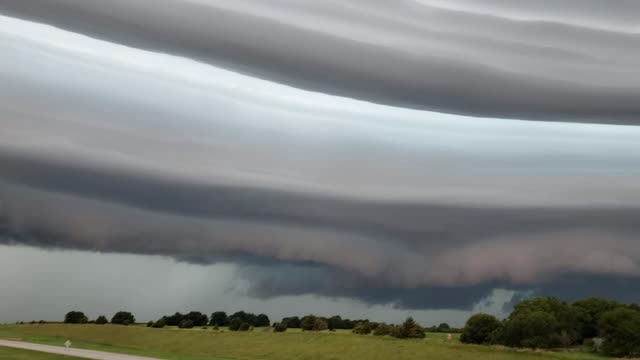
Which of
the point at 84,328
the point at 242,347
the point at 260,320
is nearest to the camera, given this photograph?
the point at 242,347

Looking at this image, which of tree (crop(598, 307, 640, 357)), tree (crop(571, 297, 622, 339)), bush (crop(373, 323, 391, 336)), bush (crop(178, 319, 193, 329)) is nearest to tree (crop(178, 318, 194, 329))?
bush (crop(178, 319, 193, 329))

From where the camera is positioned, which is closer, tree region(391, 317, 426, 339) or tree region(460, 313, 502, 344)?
tree region(391, 317, 426, 339)

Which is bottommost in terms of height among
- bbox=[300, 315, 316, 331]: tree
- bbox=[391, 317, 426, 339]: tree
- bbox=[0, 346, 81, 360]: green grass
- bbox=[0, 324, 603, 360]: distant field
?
bbox=[0, 346, 81, 360]: green grass

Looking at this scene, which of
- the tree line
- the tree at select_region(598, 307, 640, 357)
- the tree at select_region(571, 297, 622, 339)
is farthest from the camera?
the tree at select_region(571, 297, 622, 339)

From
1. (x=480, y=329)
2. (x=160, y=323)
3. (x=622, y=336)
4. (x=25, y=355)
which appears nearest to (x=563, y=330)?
(x=480, y=329)

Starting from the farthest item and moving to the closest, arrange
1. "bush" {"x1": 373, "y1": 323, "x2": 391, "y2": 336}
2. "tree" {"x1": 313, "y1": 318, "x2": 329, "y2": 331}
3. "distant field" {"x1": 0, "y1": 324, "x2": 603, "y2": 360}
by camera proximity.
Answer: "tree" {"x1": 313, "y1": 318, "x2": 329, "y2": 331}
"bush" {"x1": 373, "y1": 323, "x2": 391, "y2": 336}
"distant field" {"x1": 0, "y1": 324, "x2": 603, "y2": 360}

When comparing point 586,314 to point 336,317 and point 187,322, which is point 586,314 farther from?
point 187,322

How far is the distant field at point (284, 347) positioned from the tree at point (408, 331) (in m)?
5.43

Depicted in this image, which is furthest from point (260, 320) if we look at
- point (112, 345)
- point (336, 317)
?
point (112, 345)

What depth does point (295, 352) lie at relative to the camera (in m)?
92.4

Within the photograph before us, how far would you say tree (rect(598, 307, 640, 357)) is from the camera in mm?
104062

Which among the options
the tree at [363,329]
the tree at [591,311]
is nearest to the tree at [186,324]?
the tree at [363,329]

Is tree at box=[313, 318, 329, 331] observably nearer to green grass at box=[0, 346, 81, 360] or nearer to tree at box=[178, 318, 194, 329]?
tree at box=[178, 318, 194, 329]

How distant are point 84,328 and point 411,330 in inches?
2484
